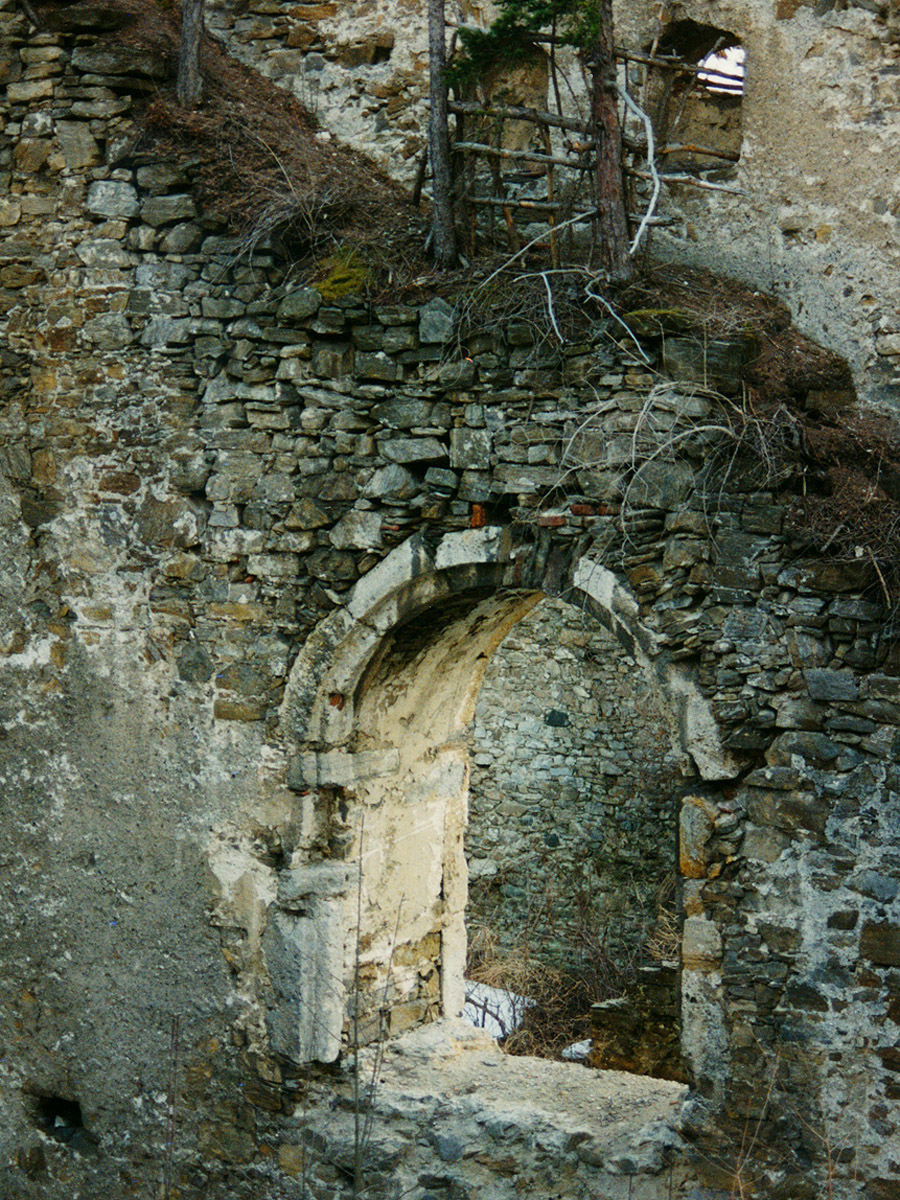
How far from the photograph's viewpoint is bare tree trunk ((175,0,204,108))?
5.20 meters

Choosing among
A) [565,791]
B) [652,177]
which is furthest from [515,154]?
[565,791]

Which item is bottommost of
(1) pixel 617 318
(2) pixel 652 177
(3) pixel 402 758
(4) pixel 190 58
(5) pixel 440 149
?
(3) pixel 402 758

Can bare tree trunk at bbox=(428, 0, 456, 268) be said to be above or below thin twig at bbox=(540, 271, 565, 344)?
above

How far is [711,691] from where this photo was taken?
4.23m

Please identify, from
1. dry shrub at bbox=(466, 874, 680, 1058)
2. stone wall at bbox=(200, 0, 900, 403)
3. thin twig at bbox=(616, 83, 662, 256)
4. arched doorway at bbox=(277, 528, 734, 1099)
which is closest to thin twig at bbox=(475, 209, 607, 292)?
thin twig at bbox=(616, 83, 662, 256)

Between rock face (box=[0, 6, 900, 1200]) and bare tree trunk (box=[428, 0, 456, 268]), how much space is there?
0.31 metres

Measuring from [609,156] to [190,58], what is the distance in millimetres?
1938

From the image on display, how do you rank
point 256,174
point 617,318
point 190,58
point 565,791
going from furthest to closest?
point 565,791 → point 190,58 → point 256,174 → point 617,318

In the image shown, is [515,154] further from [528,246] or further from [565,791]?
[565,791]

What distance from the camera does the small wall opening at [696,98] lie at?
5.15 meters

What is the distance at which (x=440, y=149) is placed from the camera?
4770 millimetres

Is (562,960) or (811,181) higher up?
(811,181)

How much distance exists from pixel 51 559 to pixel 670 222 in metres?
2.90

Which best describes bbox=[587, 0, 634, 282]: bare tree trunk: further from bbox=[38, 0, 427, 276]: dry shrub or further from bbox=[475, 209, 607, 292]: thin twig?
bbox=[38, 0, 427, 276]: dry shrub
